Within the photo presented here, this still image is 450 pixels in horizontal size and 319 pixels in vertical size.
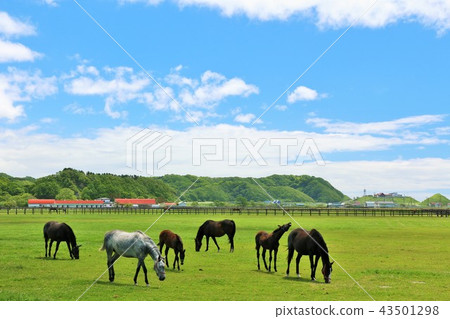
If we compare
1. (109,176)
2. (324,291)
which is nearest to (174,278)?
(324,291)

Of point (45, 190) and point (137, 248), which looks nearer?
point (137, 248)

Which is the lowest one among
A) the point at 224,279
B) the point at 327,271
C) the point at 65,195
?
the point at 224,279

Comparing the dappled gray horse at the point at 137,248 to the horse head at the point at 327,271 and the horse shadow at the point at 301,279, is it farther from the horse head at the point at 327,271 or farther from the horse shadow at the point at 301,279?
the horse head at the point at 327,271

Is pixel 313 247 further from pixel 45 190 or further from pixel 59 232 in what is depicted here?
pixel 45 190

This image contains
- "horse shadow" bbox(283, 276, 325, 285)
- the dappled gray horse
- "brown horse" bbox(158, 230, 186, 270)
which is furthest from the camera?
"brown horse" bbox(158, 230, 186, 270)

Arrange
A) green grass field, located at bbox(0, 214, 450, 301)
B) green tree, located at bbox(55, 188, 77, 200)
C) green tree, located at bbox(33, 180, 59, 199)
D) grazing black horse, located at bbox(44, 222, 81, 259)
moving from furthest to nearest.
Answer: green tree, located at bbox(33, 180, 59, 199) < green tree, located at bbox(55, 188, 77, 200) < grazing black horse, located at bbox(44, 222, 81, 259) < green grass field, located at bbox(0, 214, 450, 301)

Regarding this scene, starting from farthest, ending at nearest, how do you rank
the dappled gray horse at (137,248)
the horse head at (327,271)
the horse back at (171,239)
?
the horse back at (171,239)
the horse head at (327,271)
the dappled gray horse at (137,248)

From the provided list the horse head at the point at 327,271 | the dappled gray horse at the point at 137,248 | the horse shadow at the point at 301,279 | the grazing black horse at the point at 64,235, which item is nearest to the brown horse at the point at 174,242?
the dappled gray horse at the point at 137,248

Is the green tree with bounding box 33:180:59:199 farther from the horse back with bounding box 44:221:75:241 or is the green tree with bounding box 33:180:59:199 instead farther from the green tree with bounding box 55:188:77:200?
the horse back with bounding box 44:221:75:241

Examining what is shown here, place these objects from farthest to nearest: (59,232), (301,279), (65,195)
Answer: (65,195)
(59,232)
(301,279)

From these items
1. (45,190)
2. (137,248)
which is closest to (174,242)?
(137,248)

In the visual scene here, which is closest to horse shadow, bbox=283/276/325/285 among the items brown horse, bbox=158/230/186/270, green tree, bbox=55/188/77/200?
brown horse, bbox=158/230/186/270

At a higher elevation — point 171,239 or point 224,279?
point 171,239

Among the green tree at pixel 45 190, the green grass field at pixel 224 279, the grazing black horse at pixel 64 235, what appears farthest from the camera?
the green tree at pixel 45 190
